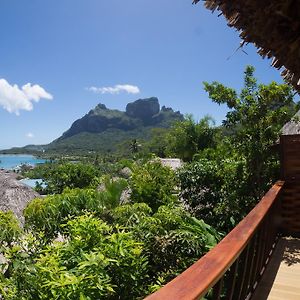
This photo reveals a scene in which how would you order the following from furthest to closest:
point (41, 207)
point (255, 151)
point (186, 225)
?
1. point (255, 151)
2. point (41, 207)
3. point (186, 225)

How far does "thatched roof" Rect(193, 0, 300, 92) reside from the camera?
175cm

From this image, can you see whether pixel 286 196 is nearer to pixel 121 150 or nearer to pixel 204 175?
pixel 204 175

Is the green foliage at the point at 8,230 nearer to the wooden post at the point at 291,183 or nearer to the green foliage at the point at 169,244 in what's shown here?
the green foliage at the point at 169,244

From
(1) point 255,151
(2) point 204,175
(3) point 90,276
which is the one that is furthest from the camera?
(2) point 204,175

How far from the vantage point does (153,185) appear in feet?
26.5

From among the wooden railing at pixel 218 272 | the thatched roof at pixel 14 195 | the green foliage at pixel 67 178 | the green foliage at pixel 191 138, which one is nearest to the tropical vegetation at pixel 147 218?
the thatched roof at pixel 14 195

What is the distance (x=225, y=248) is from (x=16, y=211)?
690 cm

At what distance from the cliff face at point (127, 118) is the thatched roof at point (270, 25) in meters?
125

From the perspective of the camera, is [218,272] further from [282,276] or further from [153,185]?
[153,185]

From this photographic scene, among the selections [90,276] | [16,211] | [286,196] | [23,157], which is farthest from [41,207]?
[23,157]

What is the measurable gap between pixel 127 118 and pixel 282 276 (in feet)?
442

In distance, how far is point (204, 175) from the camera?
8.41 meters

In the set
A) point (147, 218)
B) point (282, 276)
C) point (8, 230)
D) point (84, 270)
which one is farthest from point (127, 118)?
point (84, 270)

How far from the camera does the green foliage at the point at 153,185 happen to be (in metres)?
7.90
